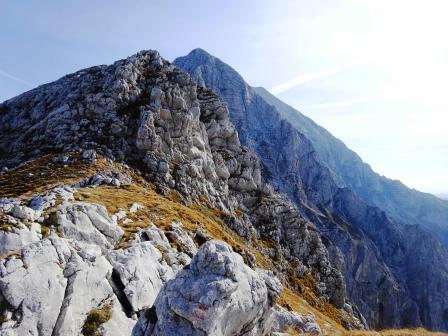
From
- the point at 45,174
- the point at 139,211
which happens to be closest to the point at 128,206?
the point at 139,211

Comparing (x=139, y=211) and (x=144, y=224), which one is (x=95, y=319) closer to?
(x=144, y=224)

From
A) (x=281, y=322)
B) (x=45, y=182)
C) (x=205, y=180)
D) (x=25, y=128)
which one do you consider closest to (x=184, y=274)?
(x=281, y=322)

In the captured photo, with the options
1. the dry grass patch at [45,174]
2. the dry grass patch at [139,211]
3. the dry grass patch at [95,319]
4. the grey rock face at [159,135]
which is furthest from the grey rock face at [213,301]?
the grey rock face at [159,135]

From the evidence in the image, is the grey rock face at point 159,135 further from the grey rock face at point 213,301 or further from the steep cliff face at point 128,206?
the grey rock face at point 213,301

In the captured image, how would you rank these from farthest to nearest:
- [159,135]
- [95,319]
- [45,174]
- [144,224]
A: [159,135]
[45,174]
[144,224]
[95,319]

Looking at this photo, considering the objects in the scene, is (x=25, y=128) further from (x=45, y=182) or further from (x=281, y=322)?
(x=281, y=322)

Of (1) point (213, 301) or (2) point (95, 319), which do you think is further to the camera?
(2) point (95, 319)

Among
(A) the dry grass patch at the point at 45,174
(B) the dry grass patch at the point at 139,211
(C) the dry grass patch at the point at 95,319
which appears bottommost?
(C) the dry grass patch at the point at 95,319

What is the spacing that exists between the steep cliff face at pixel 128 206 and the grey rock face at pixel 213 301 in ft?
0.45

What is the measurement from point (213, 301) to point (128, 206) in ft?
106

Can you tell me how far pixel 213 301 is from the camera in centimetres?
2150

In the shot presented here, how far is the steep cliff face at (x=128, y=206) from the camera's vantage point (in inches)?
1024

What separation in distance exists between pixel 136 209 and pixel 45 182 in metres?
18.8

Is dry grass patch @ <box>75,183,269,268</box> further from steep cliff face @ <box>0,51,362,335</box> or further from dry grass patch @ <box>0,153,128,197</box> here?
dry grass patch @ <box>0,153,128,197</box>
